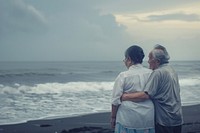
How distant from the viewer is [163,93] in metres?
3.58

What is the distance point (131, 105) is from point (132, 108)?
32 mm

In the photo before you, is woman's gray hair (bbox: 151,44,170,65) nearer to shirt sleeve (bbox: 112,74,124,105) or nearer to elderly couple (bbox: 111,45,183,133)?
elderly couple (bbox: 111,45,183,133)

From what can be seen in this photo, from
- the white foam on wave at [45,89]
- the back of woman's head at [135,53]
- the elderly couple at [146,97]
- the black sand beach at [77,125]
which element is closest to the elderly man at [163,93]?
the elderly couple at [146,97]

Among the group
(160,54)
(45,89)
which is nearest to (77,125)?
(160,54)

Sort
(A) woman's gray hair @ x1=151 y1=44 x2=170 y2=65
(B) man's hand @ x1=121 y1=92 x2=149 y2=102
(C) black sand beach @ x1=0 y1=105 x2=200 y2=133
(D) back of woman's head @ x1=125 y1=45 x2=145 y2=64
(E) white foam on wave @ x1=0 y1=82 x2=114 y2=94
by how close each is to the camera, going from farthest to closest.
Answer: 1. (E) white foam on wave @ x1=0 y1=82 x2=114 y2=94
2. (C) black sand beach @ x1=0 y1=105 x2=200 y2=133
3. (A) woman's gray hair @ x1=151 y1=44 x2=170 y2=65
4. (D) back of woman's head @ x1=125 y1=45 x2=145 y2=64
5. (B) man's hand @ x1=121 y1=92 x2=149 y2=102

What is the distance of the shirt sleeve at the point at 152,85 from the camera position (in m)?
3.42

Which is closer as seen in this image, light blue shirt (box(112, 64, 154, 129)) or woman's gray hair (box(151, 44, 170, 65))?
light blue shirt (box(112, 64, 154, 129))

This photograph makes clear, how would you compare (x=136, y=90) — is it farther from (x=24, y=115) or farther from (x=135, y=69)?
(x=24, y=115)

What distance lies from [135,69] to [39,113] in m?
8.57

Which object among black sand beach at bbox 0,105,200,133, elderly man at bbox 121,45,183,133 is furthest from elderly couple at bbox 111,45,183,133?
black sand beach at bbox 0,105,200,133

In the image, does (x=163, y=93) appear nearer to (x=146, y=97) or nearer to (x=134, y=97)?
(x=146, y=97)

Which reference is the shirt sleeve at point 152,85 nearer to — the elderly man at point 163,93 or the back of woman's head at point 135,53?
the elderly man at point 163,93

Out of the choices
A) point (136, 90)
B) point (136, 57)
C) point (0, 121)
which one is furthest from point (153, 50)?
point (0, 121)

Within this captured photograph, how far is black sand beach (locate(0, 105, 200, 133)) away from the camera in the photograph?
8.43m
